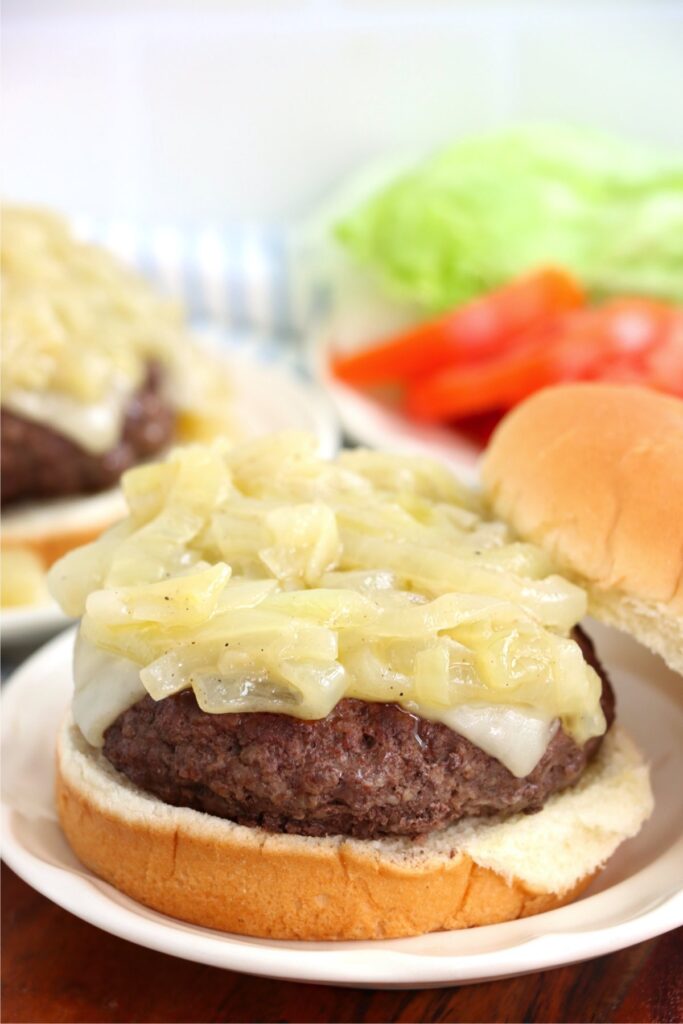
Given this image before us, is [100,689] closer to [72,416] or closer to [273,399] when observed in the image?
[72,416]

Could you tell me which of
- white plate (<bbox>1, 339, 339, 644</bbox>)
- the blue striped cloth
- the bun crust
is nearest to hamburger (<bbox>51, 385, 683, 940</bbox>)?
the bun crust

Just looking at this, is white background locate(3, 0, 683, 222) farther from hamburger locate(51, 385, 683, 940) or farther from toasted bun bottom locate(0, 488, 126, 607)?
hamburger locate(51, 385, 683, 940)

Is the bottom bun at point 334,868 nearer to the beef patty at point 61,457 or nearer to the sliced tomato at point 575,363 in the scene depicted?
the beef patty at point 61,457

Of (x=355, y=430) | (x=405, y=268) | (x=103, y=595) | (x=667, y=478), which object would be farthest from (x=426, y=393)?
(x=103, y=595)

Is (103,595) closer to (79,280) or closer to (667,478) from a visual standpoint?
(667,478)

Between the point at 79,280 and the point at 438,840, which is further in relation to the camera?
the point at 79,280

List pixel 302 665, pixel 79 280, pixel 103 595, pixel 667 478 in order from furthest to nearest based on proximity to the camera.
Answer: pixel 79 280
pixel 667 478
pixel 103 595
pixel 302 665

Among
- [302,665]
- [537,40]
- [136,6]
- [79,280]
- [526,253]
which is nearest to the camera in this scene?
[302,665]

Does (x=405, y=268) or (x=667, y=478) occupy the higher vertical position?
(x=667, y=478)
